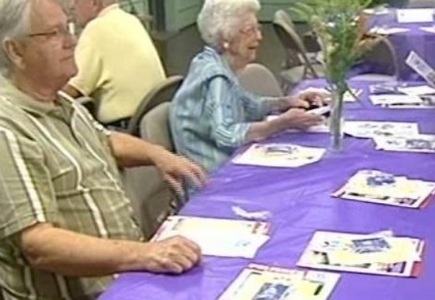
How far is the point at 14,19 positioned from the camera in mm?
2305

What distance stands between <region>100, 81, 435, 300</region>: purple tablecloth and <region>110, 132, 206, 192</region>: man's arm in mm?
126

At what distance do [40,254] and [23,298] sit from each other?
19 cm

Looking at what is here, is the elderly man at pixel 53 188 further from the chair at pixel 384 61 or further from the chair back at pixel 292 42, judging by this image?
the chair back at pixel 292 42

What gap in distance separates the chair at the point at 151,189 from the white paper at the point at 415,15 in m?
2.46

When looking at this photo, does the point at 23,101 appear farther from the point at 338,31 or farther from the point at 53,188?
the point at 338,31

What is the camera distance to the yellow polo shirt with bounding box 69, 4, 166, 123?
159 inches

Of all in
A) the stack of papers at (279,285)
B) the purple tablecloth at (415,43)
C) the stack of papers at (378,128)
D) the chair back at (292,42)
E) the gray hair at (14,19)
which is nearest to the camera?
the stack of papers at (279,285)

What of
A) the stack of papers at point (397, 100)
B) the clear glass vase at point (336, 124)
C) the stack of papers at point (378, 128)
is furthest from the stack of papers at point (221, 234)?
the stack of papers at point (397, 100)

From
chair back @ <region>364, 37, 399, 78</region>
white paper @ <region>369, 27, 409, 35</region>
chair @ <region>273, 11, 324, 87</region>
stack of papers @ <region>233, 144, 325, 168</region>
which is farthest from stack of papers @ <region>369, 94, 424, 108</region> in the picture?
chair @ <region>273, 11, 324, 87</region>

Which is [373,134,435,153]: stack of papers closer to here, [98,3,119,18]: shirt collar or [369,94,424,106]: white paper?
[369,94,424,106]: white paper

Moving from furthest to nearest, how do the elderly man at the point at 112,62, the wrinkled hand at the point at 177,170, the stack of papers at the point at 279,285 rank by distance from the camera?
the elderly man at the point at 112,62
the wrinkled hand at the point at 177,170
the stack of papers at the point at 279,285

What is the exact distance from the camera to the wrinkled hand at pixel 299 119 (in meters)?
3.08

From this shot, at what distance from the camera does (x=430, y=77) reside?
3.24m

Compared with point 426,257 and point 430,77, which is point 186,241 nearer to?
point 426,257
